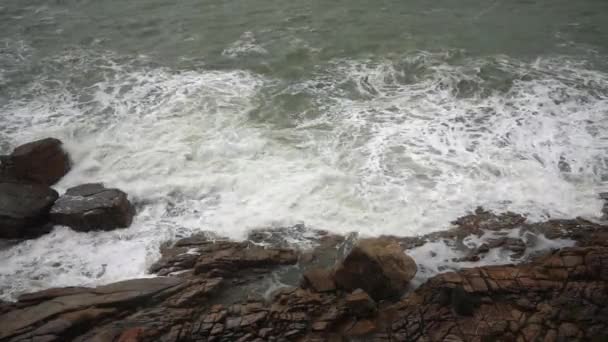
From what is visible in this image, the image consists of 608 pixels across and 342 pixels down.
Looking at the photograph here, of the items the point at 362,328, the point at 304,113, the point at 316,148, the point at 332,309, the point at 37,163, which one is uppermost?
the point at 304,113

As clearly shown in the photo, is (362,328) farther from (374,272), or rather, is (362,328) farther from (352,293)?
(374,272)

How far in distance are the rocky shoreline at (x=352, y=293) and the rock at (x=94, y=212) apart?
35.6 inches

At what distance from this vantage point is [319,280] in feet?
24.6

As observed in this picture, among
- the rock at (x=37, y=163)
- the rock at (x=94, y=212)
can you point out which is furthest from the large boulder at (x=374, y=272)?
the rock at (x=37, y=163)

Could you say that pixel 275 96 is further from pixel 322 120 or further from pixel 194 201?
pixel 194 201

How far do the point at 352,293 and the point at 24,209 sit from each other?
22.9ft

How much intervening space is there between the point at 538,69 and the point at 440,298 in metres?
10.5

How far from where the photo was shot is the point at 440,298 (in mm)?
7023

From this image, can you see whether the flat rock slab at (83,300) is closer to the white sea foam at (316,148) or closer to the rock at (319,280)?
the white sea foam at (316,148)

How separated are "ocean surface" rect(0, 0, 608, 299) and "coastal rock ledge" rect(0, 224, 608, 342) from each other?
109cm

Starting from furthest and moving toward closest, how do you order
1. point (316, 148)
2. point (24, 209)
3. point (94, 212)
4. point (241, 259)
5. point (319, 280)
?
point (316, 148) < point (24, 209) < point (94, 212) < point (241, 259) < point (319, 280)

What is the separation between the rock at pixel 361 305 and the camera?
6824 mm

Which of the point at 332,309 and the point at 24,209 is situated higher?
the point at 24,209

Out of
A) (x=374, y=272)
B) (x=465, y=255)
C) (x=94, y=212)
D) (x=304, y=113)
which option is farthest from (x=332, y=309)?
(x=304, y=113)
